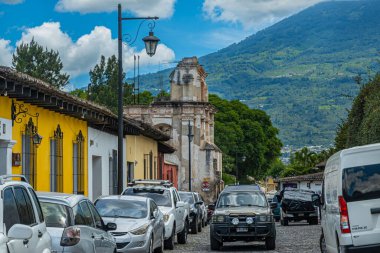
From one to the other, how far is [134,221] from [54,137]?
22.4 ft

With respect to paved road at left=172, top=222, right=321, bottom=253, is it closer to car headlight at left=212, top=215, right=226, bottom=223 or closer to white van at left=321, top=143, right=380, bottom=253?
car headlight at left=212, top=215, right=226, bottom=223

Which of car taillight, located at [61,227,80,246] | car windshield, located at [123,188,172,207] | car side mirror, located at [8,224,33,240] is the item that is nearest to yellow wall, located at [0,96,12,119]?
car windshield, located at [123,188,172,207]

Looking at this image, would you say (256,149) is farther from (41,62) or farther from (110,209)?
(110,209)

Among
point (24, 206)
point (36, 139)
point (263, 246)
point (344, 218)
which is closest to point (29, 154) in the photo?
point (36, 139)

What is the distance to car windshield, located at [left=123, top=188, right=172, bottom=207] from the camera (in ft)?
87.1

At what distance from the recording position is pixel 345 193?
14.6 m

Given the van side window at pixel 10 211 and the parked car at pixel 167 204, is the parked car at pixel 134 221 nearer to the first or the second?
the parked car at pixel 167 204

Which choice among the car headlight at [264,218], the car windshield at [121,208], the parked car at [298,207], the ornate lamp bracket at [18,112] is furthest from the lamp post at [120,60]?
the parked car at [298,207]

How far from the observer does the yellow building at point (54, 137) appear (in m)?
20.9

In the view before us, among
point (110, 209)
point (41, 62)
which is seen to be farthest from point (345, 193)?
point (41, 62)

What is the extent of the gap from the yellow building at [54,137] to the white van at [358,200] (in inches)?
285

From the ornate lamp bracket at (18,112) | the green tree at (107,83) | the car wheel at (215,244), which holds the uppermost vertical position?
the green tree at (107,83)

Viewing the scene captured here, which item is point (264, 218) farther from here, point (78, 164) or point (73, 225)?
point (73, 225)

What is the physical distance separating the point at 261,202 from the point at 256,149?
254 feet
